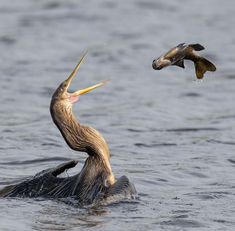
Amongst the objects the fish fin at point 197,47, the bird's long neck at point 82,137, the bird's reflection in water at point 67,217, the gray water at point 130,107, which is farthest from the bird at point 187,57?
the bird's reflection in water at point 67,217

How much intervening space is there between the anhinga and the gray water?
17cm

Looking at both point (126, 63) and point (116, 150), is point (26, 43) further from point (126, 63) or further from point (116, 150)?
point (116, 150)

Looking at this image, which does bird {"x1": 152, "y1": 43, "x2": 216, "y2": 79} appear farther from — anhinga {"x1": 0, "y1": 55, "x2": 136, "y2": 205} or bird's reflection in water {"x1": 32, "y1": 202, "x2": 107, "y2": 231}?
bird's reflection in water {"x1": 32, "y1": 202, "x2": 107, "y2": 231}

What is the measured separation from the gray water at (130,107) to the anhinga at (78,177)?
0.54 ft

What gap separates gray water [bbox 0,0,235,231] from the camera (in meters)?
10.3

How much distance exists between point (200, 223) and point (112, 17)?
1277 cm

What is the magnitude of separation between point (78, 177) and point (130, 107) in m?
5.56

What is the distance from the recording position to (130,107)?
53.1 ft

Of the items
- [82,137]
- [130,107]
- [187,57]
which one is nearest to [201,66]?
[187,57]

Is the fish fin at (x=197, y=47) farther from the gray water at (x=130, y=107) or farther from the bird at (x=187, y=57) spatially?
the gray water at (x=130, y=107)

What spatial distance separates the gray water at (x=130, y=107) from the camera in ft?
33.9

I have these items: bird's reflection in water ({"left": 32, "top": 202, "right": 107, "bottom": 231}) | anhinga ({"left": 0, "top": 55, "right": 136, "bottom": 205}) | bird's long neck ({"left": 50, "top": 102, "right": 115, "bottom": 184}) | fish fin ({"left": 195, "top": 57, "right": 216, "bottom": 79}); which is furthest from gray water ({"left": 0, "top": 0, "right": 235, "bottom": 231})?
fish fin ({"left": 195, "top": 57, "right": 216, "bottom": 79})

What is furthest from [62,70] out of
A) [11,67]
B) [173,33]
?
[173,33]

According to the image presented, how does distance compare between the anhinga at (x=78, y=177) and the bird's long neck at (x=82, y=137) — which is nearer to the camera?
the anhinga at (x=78, y=177)
